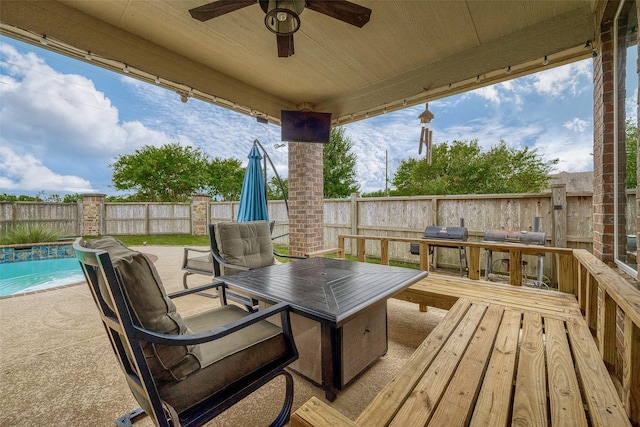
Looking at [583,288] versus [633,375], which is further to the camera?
[583,288]

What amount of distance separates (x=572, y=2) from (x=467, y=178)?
801 cm

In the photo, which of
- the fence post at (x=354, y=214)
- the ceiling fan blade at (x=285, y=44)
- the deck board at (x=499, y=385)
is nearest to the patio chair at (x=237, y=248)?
the ceiling fan blade at (x=285, y=44)

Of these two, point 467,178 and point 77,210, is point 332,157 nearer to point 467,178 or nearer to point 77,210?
point 467,178

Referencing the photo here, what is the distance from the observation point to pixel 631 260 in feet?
5.27

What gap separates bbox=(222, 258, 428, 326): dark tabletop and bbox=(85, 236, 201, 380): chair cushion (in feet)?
1.91

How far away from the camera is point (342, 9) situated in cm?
183

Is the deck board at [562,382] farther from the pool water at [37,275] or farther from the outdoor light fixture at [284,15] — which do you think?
the pool water at [37,275]

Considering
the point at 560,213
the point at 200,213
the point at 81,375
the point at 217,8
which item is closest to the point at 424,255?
the point at 560,213

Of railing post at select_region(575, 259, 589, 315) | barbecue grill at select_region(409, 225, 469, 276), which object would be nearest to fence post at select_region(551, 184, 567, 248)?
barbecue grill at select_region(409, 225, 469, 276)

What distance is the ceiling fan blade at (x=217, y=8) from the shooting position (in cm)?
182

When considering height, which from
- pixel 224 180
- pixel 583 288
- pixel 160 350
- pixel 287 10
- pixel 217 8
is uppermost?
pixel 224 180

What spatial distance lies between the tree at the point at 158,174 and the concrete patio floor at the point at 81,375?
12593 mm

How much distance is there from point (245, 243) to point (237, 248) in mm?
123

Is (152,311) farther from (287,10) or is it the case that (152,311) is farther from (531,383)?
(287,10)
